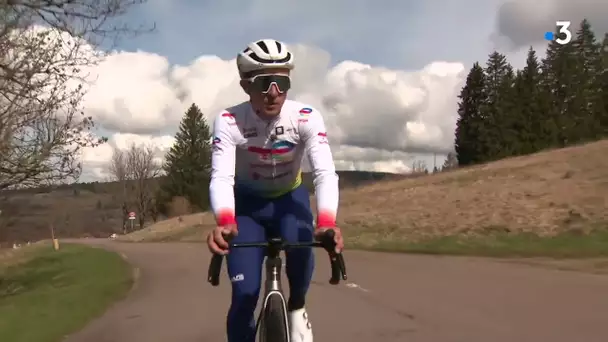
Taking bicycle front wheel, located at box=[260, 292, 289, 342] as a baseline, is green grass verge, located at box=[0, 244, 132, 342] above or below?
below

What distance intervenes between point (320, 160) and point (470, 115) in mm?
91289

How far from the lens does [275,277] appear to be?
3730mm

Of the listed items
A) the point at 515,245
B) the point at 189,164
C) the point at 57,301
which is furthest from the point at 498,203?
the point at 189,164

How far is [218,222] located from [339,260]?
671mm

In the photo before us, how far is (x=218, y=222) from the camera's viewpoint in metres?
3.52

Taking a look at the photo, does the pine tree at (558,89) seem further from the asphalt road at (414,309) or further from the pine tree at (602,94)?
the asphalt road at (414,309)

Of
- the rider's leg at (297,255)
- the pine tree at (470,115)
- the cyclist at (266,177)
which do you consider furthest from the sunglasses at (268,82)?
the pine tree at (470,115)

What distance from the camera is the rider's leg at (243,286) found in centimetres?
379

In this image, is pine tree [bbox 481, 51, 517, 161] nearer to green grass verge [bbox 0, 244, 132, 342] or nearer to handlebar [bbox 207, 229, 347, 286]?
green grass verge [bbox 0, 244, 132, 342]

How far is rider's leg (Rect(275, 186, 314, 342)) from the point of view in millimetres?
3988

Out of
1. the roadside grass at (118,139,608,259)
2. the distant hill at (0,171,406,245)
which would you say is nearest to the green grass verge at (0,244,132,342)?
the distant hill at (0,171,406,245)

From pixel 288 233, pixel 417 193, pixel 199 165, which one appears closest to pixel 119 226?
pixel 199 165

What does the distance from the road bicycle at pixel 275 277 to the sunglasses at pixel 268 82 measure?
2.73 ft

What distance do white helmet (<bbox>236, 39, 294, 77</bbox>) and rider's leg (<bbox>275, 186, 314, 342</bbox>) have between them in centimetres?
87
